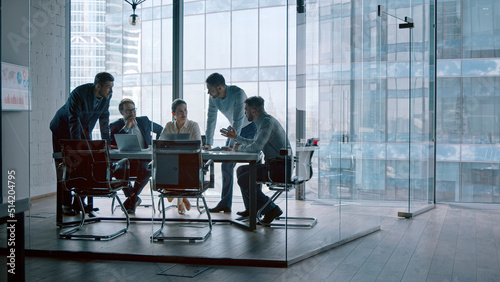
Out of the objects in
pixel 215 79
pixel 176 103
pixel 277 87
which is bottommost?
pixel 176 103

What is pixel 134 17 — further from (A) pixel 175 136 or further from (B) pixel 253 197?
(B) pixel 253 197

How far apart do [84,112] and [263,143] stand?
1.56 m

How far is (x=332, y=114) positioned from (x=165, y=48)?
65.4 inches

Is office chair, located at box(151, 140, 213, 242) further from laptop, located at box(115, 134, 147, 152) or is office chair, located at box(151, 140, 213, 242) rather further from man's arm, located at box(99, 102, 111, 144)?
man's arm, located at box(99, 102, 111, 144)

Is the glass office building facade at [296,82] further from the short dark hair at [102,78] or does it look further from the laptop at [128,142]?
the laptop at [128,142]

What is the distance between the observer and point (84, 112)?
4527mm

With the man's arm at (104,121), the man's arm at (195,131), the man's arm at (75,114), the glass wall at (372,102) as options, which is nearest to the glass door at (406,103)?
the glass wall at (372,102)

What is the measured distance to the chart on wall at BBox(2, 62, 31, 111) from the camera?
3.39m

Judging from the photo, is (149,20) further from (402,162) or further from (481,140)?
(481,140)

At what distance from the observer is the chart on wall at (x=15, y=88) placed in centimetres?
339

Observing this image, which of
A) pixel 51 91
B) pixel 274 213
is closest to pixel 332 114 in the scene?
pixel 274 213

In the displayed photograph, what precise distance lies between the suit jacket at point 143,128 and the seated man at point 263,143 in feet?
1.91

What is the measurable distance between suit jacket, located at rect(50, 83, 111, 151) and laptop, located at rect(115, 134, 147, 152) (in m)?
0.13

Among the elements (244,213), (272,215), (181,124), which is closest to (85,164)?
(181,124)
